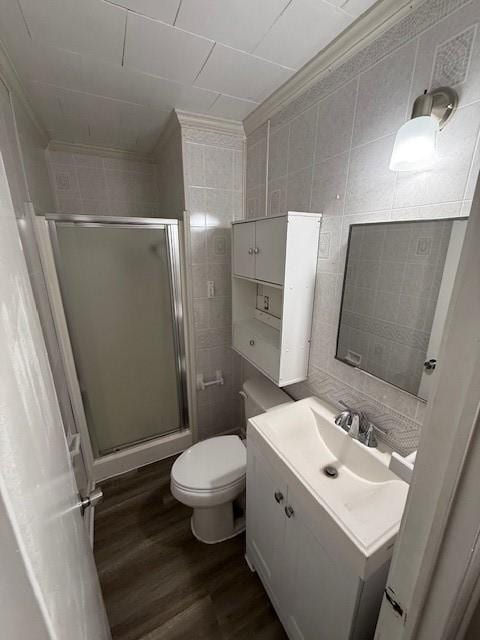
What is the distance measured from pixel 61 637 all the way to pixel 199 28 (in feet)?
5.12

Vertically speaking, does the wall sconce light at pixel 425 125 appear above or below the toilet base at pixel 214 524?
above

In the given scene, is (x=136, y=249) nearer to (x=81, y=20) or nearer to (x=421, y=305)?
(x=81, y=20)

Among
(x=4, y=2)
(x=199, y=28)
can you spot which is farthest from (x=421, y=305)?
(x=4, y=2)

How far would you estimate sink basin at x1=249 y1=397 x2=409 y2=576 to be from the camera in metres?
0.70

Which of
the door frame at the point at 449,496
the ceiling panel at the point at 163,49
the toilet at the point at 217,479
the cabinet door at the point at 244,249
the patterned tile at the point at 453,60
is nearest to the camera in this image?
the door frame at the point at 449,496

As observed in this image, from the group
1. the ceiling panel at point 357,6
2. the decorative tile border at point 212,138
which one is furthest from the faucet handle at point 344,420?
the decorative tile border at point 212,138

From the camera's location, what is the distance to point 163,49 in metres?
1.01

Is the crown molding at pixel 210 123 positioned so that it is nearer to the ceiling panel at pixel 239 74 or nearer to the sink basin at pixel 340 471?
the ceiling panel at pixel 239 74

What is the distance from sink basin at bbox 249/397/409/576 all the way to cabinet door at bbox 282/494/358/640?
0.37 ft

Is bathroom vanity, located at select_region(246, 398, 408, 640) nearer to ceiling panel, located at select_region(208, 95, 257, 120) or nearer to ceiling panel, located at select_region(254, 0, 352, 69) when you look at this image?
ceiling panel, located at select_region(254, 0, 352, 69)

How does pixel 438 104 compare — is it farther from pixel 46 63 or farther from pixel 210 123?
pixel 46 63

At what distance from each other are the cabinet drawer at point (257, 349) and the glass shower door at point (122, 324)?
0.47 m

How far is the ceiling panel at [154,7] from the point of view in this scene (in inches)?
32.3

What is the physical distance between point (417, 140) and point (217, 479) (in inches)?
61.5
